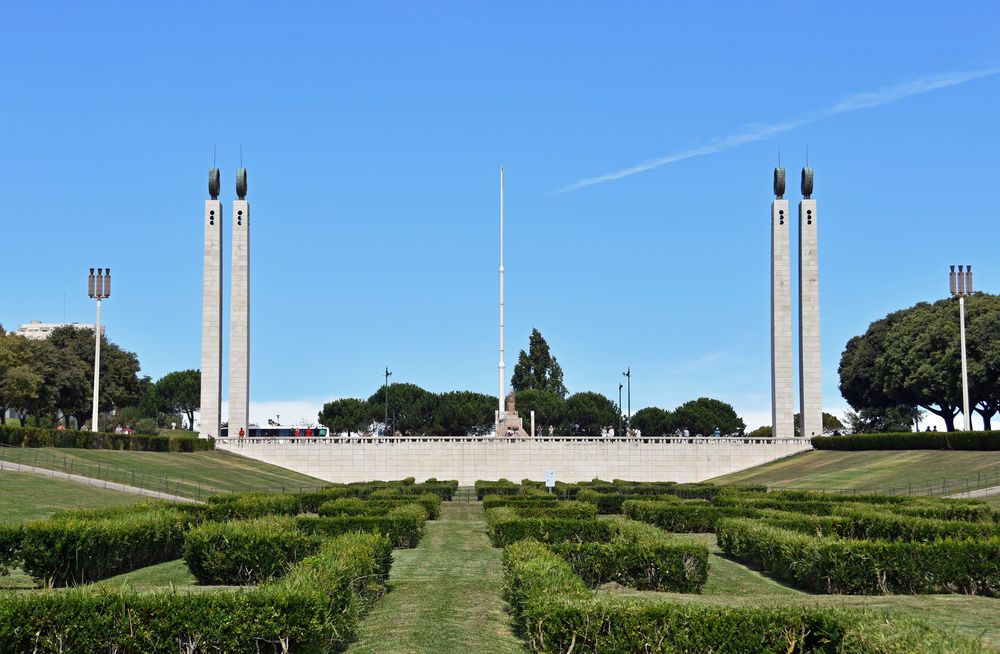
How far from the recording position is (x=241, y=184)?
297 feet

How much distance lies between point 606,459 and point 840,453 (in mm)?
17691

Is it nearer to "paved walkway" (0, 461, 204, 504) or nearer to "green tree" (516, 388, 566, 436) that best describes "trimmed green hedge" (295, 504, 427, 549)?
"paved walkway" (0, 461, 204, 504)

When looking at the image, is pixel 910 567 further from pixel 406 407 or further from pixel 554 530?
pixel 406 407

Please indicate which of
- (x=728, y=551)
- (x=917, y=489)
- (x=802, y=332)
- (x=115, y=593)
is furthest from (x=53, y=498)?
(x=802, y=332)

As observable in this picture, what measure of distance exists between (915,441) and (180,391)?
382ft

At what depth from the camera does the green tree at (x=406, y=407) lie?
140 m

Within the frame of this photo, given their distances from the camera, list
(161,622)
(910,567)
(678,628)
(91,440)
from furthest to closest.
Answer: (91,440)
(910,567)
(161,622)
(678,628)

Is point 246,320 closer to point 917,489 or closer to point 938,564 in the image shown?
point 917,489

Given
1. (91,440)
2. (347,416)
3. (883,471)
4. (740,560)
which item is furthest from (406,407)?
(740,560)

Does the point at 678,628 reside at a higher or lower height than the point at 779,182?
lower

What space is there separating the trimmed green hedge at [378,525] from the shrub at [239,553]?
6.25 metres

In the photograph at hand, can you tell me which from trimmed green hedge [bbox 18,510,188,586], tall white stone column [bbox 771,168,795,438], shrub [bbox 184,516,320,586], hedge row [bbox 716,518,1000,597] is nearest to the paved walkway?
trimmed green hedge [bbox 18,510,188,586]

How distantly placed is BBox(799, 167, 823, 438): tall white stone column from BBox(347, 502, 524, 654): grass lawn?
2368 inches

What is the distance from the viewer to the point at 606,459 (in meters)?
85.2
